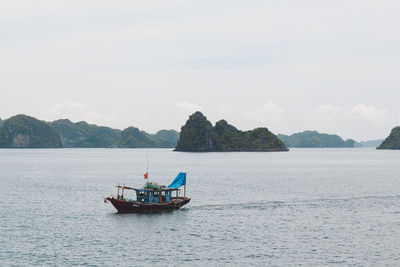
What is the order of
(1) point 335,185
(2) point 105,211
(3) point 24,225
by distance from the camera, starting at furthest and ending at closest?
(1) point 335,185, (2) point 105,211, (3) point 24,225

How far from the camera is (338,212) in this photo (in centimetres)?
8600

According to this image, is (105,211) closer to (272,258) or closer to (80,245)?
(80,245)

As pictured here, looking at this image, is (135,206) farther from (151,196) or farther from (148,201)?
(151,196)

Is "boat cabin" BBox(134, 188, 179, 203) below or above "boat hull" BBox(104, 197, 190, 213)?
above

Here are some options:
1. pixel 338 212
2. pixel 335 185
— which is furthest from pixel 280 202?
pixel 335 185

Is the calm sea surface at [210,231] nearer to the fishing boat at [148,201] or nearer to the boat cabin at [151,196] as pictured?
the fishing boat at [148,201]

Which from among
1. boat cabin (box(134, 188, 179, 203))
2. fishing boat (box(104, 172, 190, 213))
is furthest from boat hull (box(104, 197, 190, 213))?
boat cabin (box(134, 188, 179, 203))

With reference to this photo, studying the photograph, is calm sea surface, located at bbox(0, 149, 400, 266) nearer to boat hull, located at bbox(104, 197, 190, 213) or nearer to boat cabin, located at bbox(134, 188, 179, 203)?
boat hull, located at bbox(104, 197, 190, 213)

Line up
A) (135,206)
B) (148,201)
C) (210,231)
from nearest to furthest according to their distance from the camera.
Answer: (210,231) → (135,206) → (148,201)

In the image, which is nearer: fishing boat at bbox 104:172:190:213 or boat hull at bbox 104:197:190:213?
boat hull at bbox 104:197:190:213

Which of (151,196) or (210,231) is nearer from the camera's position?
(210,231)

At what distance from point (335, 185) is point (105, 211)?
7856cm

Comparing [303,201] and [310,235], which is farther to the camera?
[303,201]

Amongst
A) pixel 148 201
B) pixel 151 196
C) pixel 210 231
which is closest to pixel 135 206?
pixel 148 201
